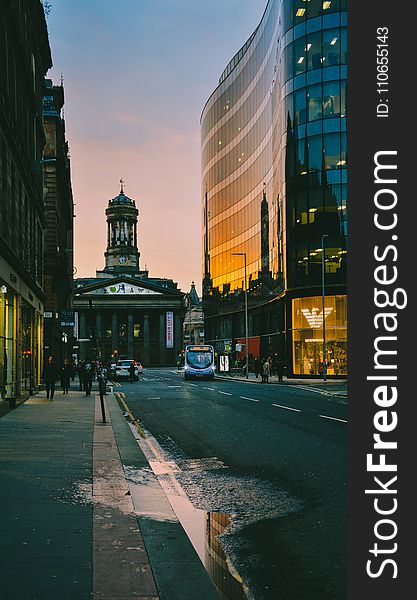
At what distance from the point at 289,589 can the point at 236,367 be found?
248 feet

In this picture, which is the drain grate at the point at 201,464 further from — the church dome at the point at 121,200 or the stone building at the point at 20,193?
the church dome at the point at 121,200

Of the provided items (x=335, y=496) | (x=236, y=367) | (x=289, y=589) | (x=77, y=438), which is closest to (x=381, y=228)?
(x=289, y=589)

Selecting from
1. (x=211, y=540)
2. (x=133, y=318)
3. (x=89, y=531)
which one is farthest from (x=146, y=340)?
(x=89, y=531)

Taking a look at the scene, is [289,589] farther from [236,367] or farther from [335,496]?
[236,367]

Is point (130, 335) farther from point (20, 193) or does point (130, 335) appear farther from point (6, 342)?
point (6, 342)

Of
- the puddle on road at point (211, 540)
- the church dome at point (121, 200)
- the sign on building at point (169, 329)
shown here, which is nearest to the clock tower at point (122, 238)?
the church dome at point (121, 200)

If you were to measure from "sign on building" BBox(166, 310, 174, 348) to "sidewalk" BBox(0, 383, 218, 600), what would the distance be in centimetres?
14198

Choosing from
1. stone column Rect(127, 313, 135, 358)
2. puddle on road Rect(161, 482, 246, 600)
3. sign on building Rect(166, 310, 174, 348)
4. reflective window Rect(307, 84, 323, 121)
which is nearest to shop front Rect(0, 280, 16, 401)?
puddle on road Rect(161, 482, 246, 600)

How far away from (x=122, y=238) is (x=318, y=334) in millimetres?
124411

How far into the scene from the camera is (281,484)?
11062mm

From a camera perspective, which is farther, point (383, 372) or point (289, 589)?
point (289, 589)

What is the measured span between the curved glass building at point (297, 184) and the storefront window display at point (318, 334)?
0.26ft

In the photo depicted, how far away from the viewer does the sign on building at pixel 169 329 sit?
157 meters

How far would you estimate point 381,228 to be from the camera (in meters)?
4.79
